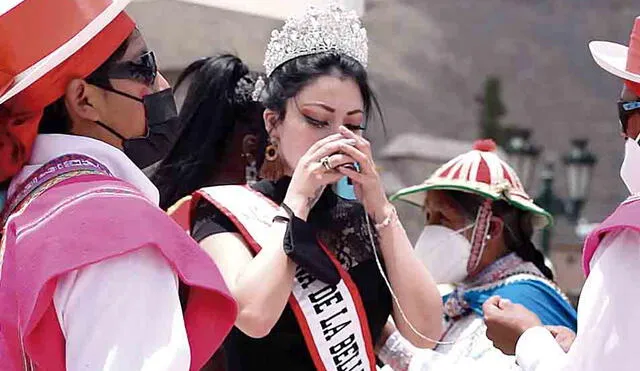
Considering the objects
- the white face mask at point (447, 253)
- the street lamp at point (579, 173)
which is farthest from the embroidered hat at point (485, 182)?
the street lamp at point (579, 173)

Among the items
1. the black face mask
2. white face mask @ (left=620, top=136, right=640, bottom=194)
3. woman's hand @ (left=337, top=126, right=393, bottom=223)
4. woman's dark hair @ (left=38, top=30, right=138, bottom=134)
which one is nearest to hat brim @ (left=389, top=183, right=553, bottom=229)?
woman's hand @ (left=337, top=126, right=393, bottom=223)

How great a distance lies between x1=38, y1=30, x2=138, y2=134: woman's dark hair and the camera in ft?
6.58

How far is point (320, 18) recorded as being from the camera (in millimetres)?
2773

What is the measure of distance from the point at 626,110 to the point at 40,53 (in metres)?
1.10

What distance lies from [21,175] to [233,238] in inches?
28.5

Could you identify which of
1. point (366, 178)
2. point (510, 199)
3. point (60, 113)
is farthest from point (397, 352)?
point (510, 199)

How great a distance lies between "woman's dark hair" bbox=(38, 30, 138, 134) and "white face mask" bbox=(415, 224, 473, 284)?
2.23 metres

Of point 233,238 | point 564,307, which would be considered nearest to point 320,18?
point 233,238

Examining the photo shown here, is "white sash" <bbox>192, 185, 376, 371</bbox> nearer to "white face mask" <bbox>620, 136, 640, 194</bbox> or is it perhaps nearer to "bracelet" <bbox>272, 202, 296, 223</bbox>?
"bracelet" <bbox>272, 202, 296, 223</bbox>

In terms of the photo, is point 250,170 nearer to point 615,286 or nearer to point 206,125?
point 206,125

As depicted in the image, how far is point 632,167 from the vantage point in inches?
86.7

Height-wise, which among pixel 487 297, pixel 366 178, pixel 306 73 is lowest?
pixel 487 297

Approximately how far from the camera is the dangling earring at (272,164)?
9.17 ft

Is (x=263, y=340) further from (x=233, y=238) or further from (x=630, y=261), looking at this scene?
(x=630, y=261)
